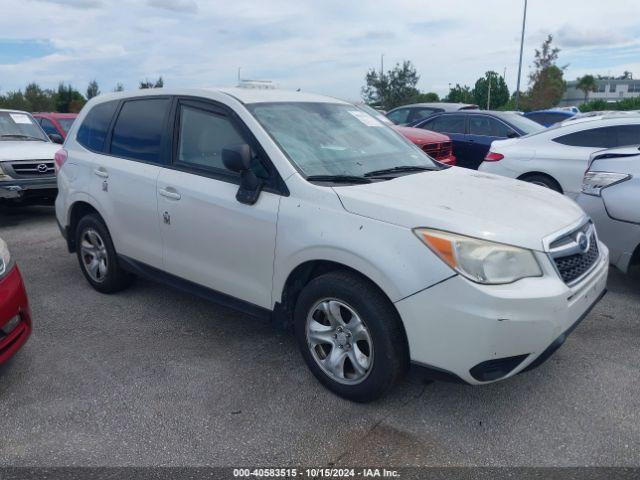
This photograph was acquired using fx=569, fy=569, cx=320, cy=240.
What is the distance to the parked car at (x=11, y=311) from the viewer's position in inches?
129

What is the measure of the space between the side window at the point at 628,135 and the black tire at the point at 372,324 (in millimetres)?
5514

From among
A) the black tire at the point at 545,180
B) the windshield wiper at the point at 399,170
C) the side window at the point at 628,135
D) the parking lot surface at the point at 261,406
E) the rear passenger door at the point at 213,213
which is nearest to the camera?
the parking lot surface at the point at 261,406

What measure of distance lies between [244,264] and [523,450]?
1.88 m

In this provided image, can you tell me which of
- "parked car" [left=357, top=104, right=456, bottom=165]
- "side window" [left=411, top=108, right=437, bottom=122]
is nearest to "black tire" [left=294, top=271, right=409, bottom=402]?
"parked car" [left=357, top=104, right=456, bottom=165]

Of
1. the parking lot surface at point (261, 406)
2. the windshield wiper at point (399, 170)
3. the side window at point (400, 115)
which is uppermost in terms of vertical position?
the side window at point (400, 115)

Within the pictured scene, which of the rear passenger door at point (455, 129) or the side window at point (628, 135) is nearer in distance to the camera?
the side window at point (628, 135)

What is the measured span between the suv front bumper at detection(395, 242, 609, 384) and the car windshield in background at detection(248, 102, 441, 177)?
44.0 inches

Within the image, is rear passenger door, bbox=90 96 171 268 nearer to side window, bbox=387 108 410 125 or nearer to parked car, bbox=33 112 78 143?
parked car, bbox=33 112 78 143

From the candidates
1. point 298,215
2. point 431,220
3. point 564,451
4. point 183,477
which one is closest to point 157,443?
point 183,477

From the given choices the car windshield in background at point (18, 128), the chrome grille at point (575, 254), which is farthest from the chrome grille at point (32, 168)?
the chrome grille at point (575, 254)

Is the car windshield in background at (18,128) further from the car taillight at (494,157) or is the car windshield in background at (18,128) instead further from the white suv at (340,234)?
the car taillight at (494,157)

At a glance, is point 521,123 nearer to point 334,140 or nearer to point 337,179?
point 334,140

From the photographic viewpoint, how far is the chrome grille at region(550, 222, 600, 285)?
2.96m

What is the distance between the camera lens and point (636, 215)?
439 centimetres
